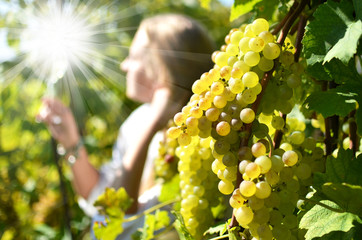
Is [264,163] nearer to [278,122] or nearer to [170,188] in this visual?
[278,122]

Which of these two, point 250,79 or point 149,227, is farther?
point 149,227

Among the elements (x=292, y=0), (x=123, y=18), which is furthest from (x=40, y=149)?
(x=292, y=0)

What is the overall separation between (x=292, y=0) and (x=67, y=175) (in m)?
2.18

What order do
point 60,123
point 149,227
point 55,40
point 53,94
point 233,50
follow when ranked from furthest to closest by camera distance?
point 53,94 < point 55,40 < point 60,123 < point 149,227 < point 233,50

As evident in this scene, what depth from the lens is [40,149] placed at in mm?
2422

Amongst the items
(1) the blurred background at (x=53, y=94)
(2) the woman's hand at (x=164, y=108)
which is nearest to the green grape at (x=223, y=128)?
(2) the woman's hand at (x=164, y=108)

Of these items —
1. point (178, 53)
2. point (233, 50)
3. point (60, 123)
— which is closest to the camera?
point (233, 50)

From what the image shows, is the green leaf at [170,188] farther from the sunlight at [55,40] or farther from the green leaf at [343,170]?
the sunlight at [55,40]

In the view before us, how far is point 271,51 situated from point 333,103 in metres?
0.09

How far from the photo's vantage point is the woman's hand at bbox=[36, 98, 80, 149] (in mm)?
1548

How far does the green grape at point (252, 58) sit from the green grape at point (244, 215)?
0.14 meters

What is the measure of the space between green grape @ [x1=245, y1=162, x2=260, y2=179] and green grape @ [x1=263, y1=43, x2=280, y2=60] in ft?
0.38

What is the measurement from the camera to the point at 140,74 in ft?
4.10

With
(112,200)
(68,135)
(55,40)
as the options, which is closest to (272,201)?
(112,200)
